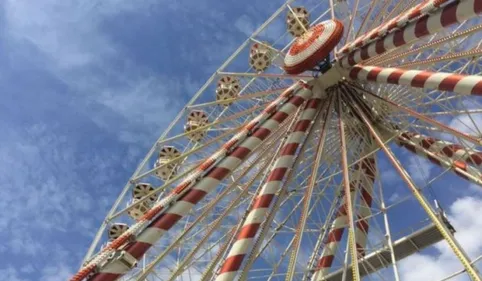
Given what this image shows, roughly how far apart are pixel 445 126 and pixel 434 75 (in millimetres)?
1453

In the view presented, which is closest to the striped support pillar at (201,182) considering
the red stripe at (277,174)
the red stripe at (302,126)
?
the red stripe at (302,126)

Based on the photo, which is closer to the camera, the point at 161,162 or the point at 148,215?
the point at 148,215

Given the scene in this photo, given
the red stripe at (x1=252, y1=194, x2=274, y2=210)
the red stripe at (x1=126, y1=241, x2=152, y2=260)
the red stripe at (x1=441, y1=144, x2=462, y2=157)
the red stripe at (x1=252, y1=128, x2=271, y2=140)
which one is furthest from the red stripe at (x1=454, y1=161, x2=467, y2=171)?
the red stripe at (x1=126, y1=241, x2=152, y2=260)

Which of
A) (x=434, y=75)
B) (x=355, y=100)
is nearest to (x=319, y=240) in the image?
(x=355, y=100)

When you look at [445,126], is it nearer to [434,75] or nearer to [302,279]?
[434,75]

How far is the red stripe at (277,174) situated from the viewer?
481 inches

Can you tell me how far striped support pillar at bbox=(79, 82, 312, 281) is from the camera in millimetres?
9836

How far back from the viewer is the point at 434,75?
36.8ft

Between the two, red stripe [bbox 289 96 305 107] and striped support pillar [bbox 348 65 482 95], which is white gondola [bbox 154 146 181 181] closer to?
red stripe [bbox 289 96 305 107]

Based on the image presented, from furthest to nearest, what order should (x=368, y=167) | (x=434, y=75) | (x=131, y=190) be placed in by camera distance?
(x=131, y=190)
(x=368, y=167)
(x=434, y=75)

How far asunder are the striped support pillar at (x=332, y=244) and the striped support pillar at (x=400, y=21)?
3869 mm

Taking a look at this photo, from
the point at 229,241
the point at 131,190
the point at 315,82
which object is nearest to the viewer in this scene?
the point at 229,241

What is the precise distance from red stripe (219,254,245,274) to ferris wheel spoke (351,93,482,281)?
3543 millimetres

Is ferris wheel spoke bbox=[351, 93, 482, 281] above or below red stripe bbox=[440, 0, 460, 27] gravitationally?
below
